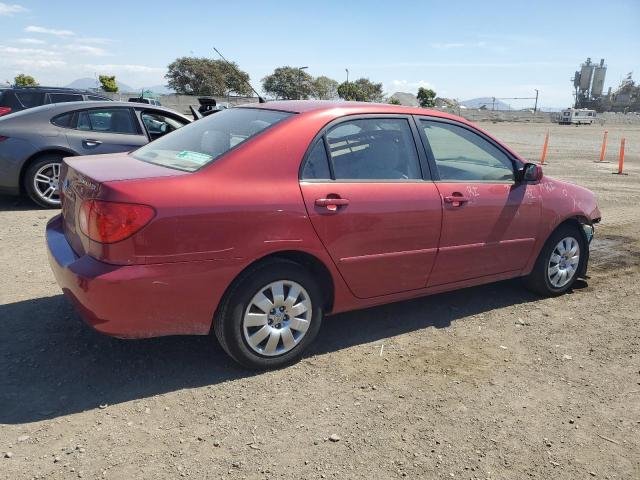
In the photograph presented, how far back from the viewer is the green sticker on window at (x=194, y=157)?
10.7ft

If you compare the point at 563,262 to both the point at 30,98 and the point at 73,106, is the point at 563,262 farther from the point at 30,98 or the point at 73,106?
the point at 30,98

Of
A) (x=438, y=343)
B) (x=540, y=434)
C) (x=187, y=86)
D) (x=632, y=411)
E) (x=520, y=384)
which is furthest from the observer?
(x=187, y=86)

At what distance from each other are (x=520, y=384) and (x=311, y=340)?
1.38 meters

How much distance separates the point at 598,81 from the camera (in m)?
118

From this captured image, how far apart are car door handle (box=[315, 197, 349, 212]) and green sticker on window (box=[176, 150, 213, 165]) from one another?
73 cm

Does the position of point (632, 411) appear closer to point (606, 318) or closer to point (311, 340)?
point (606, 318)

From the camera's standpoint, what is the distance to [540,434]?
115 inches

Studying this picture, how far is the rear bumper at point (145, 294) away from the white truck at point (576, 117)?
230 ft

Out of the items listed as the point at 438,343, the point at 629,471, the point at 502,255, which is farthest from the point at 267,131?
the point at 629,471

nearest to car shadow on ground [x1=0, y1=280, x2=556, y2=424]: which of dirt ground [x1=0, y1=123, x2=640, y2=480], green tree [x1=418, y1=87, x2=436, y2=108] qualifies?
dirt ground [x1=0, y1=123, x2=640, y2=480]

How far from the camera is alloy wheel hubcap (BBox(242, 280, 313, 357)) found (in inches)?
128

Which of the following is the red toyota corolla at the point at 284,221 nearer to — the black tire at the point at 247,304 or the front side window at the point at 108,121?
the black tire at the point at 247,304

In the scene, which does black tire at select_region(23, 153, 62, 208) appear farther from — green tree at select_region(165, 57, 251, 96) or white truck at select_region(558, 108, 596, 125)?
white truck at select_region(558, 108, 596, 125)

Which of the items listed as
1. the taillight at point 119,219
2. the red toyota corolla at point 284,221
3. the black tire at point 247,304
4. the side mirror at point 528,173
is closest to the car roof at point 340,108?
the red toyota corolla at point 284,221
